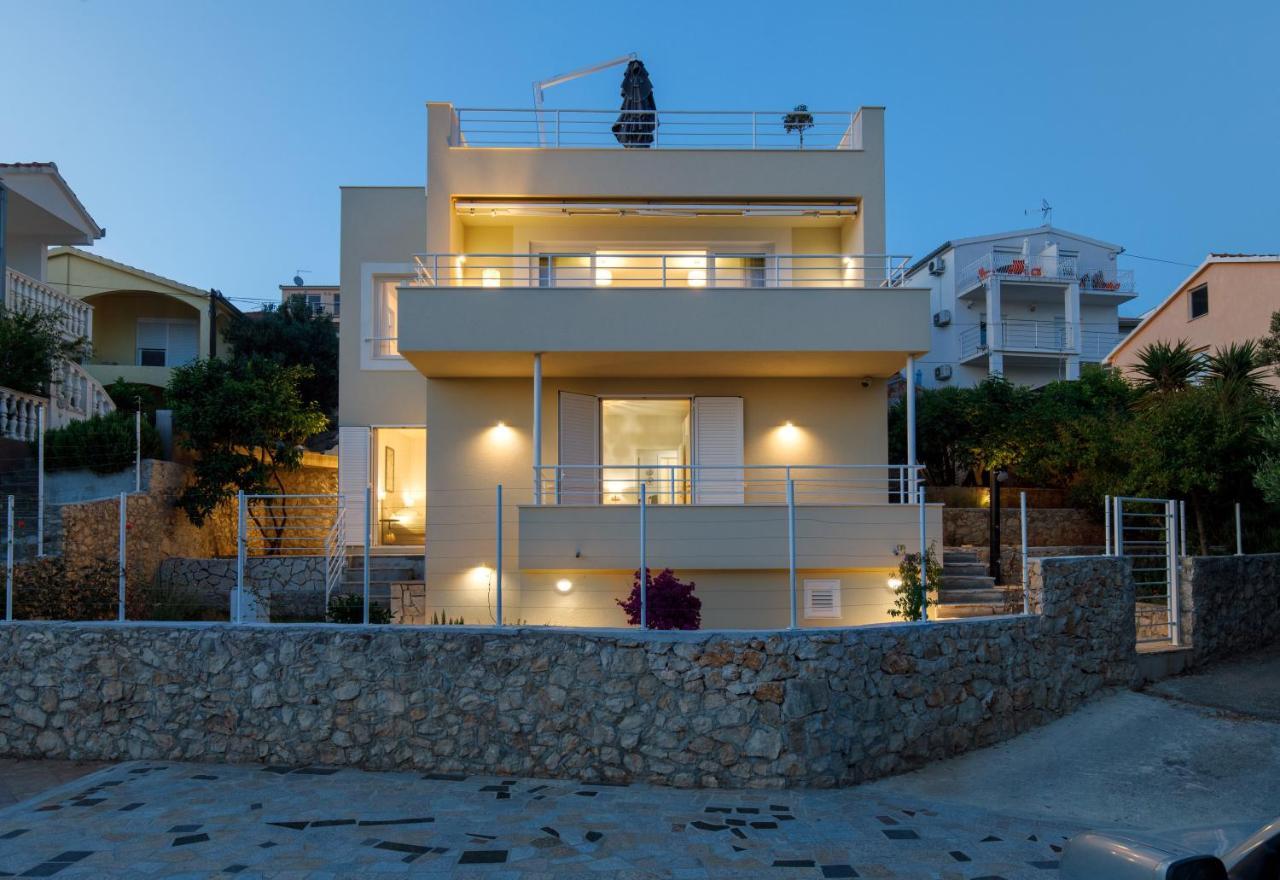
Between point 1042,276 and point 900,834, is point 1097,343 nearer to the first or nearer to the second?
point 1042,276

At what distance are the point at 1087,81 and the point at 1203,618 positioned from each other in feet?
125

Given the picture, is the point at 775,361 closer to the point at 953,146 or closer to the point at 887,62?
the point at 887,62

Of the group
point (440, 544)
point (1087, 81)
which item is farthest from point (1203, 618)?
point (1087, 81)

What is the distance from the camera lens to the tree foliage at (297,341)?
26203 millimetres

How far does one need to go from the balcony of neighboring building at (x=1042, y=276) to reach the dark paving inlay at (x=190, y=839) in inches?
1130

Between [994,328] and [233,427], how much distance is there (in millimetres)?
23760

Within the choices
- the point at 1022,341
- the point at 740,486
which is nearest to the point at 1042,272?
the point at 1022,341

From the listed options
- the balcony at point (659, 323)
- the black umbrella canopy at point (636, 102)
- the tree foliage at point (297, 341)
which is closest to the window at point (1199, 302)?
the balcony at point (659, 323)

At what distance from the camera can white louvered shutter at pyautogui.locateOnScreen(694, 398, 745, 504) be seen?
46.5ft

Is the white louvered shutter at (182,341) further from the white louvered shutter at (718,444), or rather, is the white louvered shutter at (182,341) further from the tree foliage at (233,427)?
the white louvered shutter at (718,444)

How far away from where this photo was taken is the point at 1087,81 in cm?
4106

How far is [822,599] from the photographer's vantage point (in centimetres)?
1245

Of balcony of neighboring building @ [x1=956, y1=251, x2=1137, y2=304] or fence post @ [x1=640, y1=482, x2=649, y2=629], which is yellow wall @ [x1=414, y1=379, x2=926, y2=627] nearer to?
fence post @ [x1=640, y1=482, x2=649, y2=629]

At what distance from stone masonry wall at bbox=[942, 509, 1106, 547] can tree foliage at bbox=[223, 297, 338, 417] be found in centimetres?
1890
